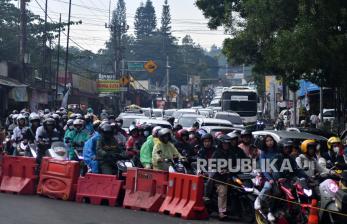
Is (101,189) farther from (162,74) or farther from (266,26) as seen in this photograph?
(162,74)

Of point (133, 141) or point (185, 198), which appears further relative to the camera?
point (133, 141)

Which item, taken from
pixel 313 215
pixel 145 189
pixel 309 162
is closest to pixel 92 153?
pixel 145 189

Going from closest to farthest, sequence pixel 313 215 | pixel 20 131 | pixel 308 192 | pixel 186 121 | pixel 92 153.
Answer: pixel 313 215, pixel 308 192, pixel 92 153, pixel 20 131, pixel 186 121

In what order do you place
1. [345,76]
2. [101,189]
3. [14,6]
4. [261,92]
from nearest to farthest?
[101,189] < [345,76] < [14,6] < [261,92]

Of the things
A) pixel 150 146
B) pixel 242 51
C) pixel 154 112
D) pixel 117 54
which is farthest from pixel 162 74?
pixel 150 146

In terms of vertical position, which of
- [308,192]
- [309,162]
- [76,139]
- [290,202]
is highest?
[76,139]

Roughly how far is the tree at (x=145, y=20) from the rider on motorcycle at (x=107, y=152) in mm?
110618

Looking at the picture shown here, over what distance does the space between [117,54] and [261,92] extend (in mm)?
24894

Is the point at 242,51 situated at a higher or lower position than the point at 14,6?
lower

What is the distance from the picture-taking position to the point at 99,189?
1459 cm

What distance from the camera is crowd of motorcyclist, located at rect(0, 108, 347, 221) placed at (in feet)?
40.1

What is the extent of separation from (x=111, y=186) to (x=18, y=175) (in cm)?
278

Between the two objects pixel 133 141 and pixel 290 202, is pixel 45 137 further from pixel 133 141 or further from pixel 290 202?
pixel 290 202

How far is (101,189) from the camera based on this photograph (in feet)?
47.8
